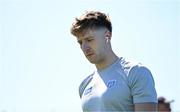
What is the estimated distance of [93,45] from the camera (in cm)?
420

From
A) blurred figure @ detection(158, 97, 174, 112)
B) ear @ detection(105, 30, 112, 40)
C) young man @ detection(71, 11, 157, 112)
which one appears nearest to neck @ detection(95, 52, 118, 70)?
young man @ detection(71, 11, 157, 112)

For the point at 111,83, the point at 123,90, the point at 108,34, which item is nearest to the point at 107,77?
the point at 111,83

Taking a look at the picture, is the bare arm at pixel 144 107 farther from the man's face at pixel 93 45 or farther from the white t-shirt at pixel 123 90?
the man's face at pixel 93 45

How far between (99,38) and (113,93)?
1.54ft

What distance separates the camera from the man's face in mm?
4188

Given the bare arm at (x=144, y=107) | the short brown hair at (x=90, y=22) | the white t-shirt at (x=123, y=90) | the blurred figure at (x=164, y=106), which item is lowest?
the blurred figure at (x=164, y=106)

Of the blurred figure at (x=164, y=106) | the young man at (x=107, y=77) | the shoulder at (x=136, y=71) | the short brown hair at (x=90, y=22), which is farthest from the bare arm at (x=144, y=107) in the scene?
the blurred figure at (x=164, y=106)

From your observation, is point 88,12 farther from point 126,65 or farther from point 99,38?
point 126,65

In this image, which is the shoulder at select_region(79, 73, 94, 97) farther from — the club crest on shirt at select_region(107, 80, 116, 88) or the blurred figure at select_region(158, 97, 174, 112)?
the blurred figure at select_region(158, 97, 174, 112)

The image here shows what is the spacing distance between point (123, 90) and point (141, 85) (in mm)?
136

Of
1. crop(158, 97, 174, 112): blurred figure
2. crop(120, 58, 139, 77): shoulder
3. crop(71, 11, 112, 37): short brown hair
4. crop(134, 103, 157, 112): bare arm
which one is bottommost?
crop(158, 97, 174, 112): blurred figure

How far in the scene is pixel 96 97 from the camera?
4.12m

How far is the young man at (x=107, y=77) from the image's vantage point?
3.98 metres

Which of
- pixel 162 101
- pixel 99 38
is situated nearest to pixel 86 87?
pixel 99 38
